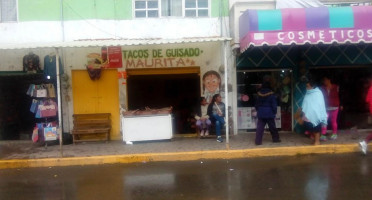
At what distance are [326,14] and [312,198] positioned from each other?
16.2 ft

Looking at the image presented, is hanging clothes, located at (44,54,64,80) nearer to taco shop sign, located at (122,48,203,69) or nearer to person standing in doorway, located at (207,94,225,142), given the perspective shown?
taco shop sign, located at (122,48,203,69)

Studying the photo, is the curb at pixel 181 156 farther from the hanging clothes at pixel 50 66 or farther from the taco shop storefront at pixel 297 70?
the hanging clothes at pixel 50 66

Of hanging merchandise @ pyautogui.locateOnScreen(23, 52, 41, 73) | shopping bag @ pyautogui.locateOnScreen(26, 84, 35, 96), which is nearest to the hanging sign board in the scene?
hanging merchandise @ pyautogui.locateOnScreen(23, 52, 41, 73)

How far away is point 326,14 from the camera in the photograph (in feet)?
30.9

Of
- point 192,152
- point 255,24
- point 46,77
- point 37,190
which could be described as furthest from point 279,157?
point 46,77

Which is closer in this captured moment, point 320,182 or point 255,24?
point 320,182

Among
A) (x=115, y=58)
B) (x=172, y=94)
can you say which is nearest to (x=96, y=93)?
(x=115, y=58)

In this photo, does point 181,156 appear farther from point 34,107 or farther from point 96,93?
point 34,107

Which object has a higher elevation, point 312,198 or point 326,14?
point 326,14

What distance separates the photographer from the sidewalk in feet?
30.4

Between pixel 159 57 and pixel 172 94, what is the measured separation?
3.81 feet

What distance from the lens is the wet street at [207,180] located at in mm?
6434

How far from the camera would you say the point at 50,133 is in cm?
1084

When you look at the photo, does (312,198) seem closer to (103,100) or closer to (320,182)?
(320,182)
